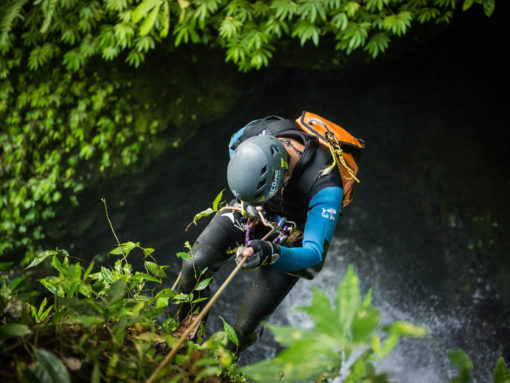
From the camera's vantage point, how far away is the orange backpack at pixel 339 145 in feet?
8.34

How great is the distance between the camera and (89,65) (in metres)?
5.16

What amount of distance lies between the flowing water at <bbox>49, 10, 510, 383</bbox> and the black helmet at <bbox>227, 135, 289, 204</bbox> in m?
3.29

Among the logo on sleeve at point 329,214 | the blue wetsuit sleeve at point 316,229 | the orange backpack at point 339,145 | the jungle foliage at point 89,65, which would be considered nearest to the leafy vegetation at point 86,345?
the blue wetsuit sleeve at point 316,229

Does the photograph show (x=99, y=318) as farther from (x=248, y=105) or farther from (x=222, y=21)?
(x=248, y=105)

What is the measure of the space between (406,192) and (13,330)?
219 inches

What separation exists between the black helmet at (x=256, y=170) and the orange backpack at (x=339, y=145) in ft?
1.08

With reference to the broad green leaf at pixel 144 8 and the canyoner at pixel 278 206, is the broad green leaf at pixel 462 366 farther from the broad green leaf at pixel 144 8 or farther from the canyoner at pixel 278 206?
the broad green leaf at pixel 144 8

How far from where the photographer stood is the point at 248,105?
604cm

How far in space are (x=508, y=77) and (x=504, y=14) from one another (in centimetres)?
88

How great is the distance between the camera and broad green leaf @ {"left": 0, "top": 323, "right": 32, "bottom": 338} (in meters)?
1.00

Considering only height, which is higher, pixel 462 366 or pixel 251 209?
pixel 462 366

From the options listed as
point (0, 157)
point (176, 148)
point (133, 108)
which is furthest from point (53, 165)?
point (176, 148)

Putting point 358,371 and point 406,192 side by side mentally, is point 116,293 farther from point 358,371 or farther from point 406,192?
point 406,192

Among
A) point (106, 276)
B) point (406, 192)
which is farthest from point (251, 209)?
point (406, 192)
